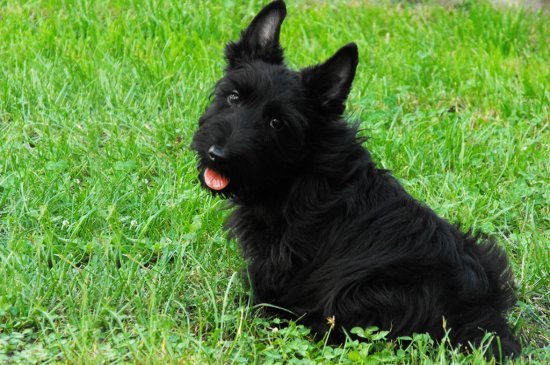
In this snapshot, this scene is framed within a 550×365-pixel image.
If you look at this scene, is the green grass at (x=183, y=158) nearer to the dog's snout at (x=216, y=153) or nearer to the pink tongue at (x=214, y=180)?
the pink tongue at (x=214, y=180)

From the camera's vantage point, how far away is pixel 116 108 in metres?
5.83

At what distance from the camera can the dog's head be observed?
373cm

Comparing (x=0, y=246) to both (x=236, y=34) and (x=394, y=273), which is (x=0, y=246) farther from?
(x=236, y=34)

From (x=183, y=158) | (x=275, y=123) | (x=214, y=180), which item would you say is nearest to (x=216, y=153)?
(x=214, y=180)

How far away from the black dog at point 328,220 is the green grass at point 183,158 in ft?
0.55

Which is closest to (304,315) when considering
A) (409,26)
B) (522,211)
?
(522,211)

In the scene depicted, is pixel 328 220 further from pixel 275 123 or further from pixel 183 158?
pixel 183 158

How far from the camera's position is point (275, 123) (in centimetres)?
380

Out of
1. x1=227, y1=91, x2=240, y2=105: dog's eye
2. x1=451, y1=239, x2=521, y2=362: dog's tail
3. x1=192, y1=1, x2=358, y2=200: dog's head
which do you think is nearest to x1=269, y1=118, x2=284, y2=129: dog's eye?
x1=192, y1=1, x2=358, y2=200: dog's head

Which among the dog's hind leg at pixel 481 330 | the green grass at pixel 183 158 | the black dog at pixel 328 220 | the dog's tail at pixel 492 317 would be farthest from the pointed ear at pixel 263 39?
the dog's hind leg at pixel 481 330

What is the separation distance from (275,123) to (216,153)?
1.03 ft

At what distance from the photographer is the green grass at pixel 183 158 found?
Result: 3.79m

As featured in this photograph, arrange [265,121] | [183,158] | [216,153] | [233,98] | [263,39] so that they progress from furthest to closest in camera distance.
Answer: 1. [183,158]
2. [263,39]
3. [233,98]
4. [265,121]
5. [216,153]

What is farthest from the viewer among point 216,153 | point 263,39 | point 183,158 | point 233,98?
point 183,158
